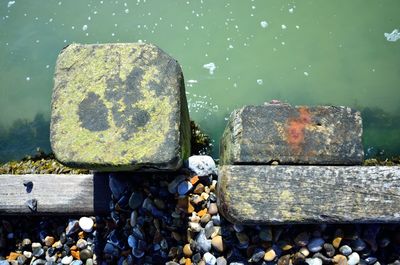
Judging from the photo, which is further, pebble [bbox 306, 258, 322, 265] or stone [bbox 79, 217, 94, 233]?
stone [bbox 79, 217, 94, 233]

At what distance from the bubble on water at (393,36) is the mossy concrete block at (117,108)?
2231mm

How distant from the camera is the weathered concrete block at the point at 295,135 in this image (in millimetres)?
2383

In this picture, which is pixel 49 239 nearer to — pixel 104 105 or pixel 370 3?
pixel 104 105

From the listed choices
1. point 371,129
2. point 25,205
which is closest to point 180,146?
point 25,205

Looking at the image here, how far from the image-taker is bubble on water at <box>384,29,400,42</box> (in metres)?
3.75

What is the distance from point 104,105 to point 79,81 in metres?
0.21

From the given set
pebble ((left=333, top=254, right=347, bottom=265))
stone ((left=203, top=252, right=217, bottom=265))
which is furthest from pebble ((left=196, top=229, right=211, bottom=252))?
pebble ((left=333, top=254, right=347, bottom=265))

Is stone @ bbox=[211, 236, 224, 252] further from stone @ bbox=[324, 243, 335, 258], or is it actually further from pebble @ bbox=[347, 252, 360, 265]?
pebble @ bbox=[347, 252, 360, 265]

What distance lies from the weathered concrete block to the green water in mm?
1173

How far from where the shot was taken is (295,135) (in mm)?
2406

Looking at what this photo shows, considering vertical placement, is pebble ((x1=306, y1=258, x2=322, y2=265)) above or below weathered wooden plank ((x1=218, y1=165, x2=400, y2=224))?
below

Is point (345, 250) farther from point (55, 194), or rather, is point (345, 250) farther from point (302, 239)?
point (55, 194)

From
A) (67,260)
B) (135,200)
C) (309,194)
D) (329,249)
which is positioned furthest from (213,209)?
(67,260)

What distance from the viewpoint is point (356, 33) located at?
12.4 feet
